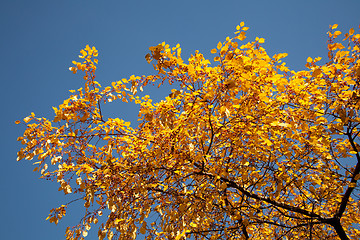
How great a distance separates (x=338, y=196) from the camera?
398cm

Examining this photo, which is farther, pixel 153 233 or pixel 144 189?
pixel 153 233

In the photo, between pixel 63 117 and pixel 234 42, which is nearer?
pixel 234 42

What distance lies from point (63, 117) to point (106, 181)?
1061 millimetres

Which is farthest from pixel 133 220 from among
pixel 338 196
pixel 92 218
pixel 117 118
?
pixel 338 196

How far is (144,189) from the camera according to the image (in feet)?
9.90

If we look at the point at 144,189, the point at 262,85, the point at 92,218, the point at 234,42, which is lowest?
the point at 92,218

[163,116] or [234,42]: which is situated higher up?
[234,42]

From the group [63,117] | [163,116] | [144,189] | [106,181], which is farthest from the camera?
[106,181]

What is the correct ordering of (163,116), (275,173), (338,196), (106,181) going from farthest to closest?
(338,196)
(275,173)
(106,181)
(163,116)

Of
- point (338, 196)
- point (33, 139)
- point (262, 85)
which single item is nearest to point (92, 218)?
point (33, 139)

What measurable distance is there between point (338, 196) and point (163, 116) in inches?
138

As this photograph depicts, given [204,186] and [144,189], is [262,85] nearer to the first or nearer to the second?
[204,186]

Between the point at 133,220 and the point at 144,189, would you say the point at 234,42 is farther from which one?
the point at 133,220

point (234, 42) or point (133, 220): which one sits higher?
point (234, 42)
